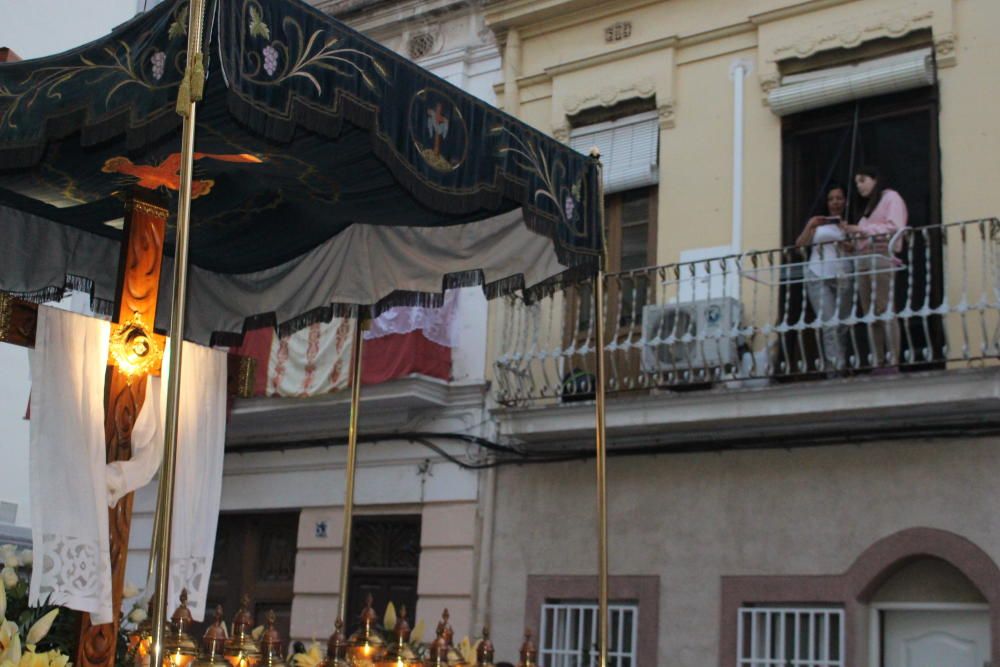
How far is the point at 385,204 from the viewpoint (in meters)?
6.55

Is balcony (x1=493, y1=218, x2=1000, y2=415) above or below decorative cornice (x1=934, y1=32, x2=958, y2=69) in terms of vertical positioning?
below

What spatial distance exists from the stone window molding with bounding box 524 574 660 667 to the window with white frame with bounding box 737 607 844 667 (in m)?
0.69

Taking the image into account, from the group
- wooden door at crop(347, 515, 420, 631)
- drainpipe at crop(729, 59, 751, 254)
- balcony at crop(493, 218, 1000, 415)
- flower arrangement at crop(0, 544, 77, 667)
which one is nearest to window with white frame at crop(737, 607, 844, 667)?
balcony at crop(493, 218, 1000, 415)

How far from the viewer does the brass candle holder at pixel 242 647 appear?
18.3 ft

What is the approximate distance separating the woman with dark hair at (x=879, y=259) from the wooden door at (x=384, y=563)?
413 centimetres

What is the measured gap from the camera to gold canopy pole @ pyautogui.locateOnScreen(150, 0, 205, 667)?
168 inches

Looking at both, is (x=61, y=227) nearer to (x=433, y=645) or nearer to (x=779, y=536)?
(x=433, y=645)

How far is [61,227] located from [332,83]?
8.32 ft

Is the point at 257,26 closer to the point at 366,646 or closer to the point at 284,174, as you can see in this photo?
the point at 284,174

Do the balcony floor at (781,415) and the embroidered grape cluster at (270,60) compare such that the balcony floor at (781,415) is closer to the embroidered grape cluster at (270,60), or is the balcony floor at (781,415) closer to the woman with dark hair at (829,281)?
the woman with dark hair at (829,281)

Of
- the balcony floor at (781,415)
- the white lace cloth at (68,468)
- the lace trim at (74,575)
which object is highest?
the balcony floor at (781,415)

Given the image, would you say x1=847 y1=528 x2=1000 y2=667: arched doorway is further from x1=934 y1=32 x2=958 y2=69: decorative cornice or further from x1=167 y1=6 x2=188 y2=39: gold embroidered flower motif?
x1=167 y1=6 x2=188 y2=39: gold embroidered flower motif

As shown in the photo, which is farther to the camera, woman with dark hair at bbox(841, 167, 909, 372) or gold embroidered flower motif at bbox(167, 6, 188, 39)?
woman with dark hair at bbox(841, 167, 909, 372)

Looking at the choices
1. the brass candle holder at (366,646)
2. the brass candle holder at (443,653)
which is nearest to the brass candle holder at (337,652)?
the brass candle holder at (366,646)
